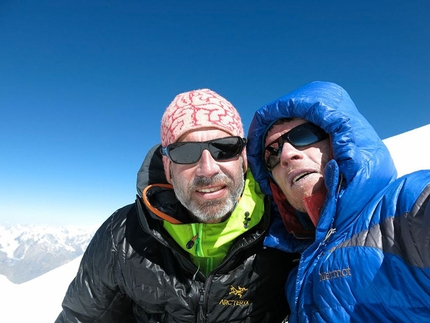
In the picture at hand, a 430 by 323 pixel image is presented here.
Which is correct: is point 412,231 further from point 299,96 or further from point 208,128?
point 208,128

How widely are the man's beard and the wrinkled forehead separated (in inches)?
16.4

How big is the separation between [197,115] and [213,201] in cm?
81

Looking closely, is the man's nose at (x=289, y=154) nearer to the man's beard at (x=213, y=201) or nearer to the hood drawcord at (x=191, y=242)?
the man's beard at (x=213, y=201)

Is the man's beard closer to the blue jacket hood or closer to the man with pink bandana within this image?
the man with pink bandana

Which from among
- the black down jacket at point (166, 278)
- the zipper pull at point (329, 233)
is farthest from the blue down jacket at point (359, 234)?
the black down jacket at point (166, 278)

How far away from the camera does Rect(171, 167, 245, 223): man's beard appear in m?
2.11

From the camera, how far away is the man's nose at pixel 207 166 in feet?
7.11

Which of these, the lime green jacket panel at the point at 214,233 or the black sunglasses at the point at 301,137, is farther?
the lime green jacket panel at the point at 214,233

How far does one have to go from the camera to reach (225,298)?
2045mm

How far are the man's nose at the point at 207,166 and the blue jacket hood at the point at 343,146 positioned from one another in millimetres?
580

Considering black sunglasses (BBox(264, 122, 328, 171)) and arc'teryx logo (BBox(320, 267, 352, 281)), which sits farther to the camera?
black sunglasses (BBox(264, 122, 328, 171))

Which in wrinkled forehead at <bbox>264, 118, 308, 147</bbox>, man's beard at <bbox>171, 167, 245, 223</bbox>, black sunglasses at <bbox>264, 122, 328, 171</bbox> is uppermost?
wrinkled forehead at <bbox>264, 118, 308, 147</bbox>

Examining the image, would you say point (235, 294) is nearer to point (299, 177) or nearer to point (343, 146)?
point (299, 177)

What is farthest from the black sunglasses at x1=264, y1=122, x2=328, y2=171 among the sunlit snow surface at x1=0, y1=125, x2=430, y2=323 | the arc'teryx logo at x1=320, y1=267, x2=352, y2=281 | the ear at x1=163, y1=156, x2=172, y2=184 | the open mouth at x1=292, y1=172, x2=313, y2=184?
the sunlit snow surface at x1=0, y1=125, x2=430, y2=323
